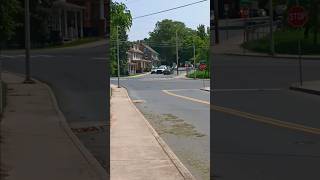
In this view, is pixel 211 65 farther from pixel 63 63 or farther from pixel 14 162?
pixel 14 162

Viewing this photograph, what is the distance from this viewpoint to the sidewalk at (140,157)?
20.0ft

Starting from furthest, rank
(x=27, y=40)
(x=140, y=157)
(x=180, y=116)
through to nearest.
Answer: (x=180, y=116) < (x=140, y=157) < (x=27, y=40)

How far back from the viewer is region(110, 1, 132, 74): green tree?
9.59 feet

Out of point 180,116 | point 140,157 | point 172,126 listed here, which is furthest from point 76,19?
point 180,116

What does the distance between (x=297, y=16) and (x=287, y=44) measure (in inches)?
7.2

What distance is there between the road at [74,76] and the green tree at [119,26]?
80 mm

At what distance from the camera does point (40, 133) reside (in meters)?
3.46

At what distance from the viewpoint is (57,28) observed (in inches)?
125

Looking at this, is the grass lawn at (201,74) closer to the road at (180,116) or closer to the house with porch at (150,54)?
the road at (180,116)

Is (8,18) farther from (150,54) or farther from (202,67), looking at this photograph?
(202,67)

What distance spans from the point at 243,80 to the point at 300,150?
442cm

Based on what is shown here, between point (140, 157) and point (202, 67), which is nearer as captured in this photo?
point (202, 67)

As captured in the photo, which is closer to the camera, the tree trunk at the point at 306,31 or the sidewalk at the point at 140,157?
the tree trunk at the point at 306,31

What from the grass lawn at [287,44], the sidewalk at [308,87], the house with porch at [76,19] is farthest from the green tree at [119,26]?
the sidewalk at [308,87]
